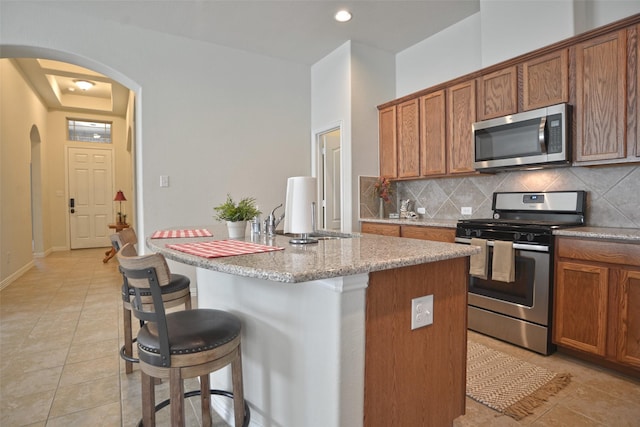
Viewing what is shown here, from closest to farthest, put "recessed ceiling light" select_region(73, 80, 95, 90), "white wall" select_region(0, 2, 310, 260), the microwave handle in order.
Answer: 1. the microwave handle
2. "white wall" select_region(0, 2, 310, 260)
3. "recessed ceiling light" select_region(73, 80, 95, 90)

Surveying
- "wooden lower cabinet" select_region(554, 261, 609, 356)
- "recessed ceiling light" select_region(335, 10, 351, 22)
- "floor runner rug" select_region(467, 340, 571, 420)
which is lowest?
"floor runner rug" select_region(467, 340, 571, 420)

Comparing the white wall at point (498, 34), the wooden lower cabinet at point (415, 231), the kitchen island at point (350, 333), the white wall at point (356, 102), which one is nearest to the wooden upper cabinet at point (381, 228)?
the wooden lower cabinet at point (415, 231)

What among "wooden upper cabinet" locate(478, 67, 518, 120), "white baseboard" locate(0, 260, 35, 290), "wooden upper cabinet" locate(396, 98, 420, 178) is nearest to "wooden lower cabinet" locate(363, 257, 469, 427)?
"wooden upper cabinet" locate(478, 67, 518, 120)

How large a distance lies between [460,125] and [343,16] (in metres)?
1.65

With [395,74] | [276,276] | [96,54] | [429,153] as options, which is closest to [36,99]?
[96,54]

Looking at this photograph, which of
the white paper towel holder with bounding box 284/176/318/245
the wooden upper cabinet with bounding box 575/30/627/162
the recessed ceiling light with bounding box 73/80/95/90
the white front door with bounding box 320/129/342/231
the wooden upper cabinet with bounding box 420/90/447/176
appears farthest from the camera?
the recessed ceiling light with bounding box 73/80/95/90

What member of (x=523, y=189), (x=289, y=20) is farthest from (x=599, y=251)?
(x=289, y=20)

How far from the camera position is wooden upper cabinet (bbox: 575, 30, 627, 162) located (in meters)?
2.35

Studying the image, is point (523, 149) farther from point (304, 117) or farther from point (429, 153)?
point (304, 117)

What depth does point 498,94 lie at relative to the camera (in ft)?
10.3

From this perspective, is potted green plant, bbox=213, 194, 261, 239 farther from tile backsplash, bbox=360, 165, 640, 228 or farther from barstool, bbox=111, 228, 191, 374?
tile backsplash, bbox=360, 165, 640, 228

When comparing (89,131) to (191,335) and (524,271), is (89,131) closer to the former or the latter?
(191,335)

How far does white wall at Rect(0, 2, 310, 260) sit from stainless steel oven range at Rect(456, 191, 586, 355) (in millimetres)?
2733

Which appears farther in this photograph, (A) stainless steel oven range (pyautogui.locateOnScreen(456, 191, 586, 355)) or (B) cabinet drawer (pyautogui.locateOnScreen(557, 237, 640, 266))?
(A) stainless steel oven range (pyautogui.locateOnScreen(456, 191, 586, 355))
